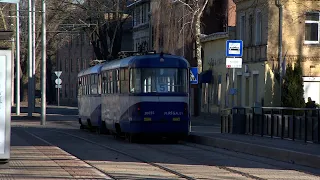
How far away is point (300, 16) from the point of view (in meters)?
43.4

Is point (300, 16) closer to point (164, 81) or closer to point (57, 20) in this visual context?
point (164, 81)

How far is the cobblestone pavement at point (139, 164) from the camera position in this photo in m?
17.4

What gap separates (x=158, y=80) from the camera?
96.8 ft

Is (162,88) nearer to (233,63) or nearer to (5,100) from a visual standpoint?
(233,63)

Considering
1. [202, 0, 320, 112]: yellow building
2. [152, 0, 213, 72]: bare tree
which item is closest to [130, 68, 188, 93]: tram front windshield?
[202, 0, 320, 112]: yellow building

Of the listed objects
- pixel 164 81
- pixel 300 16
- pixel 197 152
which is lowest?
pixel 197 152

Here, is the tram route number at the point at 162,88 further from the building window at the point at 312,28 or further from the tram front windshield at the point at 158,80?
the building window at the point at 312,28

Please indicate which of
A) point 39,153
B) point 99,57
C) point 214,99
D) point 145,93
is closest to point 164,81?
point 145,93

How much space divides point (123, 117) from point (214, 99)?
26.0 m

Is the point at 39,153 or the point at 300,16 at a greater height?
the point at 300,16

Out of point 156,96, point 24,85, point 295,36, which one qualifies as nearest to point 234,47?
point 156,96

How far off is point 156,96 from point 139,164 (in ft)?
29.6

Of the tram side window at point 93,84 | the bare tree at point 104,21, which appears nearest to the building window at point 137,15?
the bare tree at point 104,21

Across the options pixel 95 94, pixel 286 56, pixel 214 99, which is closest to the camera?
pixel 95 94
